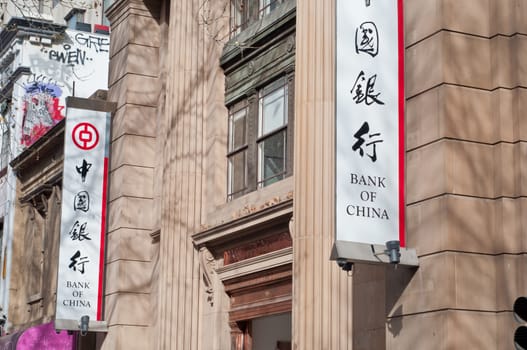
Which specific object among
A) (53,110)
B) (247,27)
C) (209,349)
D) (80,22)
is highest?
(80,22)

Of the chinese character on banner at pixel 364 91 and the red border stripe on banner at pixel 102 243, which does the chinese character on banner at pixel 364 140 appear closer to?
the chinese character on banner at pixel 364 91

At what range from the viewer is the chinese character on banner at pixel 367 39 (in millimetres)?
14492

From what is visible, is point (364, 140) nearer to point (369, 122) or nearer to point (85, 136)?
point (369, 122)

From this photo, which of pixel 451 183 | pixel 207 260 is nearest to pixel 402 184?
pixel 451 183

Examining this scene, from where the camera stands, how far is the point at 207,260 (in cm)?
2134

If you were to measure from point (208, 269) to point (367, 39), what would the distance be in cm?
799

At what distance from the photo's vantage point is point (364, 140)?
14.2 m

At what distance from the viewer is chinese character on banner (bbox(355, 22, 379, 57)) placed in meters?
14.5

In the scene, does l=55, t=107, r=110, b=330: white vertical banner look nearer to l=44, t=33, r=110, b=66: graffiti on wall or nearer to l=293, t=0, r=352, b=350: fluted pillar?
l=293, t=0, r=352, b=350: fluted pillar

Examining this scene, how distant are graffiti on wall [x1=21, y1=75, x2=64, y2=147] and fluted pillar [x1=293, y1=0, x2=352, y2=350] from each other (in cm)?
2174

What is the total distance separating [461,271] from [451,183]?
1100 millimetres

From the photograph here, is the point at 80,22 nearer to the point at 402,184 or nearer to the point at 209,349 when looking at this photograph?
the point at 209,349

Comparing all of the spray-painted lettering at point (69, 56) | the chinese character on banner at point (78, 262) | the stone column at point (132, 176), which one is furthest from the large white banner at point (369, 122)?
the spray-painted lettering at point (69, 56)

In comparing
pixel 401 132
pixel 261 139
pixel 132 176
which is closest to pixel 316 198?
pixel 401 132
